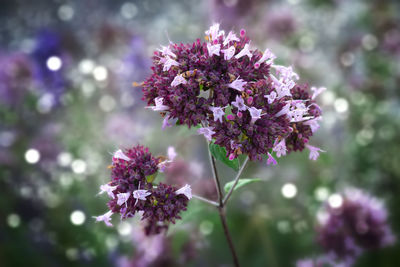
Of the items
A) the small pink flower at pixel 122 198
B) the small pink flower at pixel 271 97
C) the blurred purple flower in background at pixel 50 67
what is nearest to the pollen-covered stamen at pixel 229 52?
the small pink flower at pixel 271 97

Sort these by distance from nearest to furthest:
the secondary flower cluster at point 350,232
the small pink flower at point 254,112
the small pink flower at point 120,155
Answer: the small pink flower at point 254,112
the small pink flower at point 120,155
the secondary flower cluster at point 350,232

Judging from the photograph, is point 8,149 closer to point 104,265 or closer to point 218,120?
point 104,265

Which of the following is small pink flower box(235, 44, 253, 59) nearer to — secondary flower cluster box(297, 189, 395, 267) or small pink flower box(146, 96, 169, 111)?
small pink flower box(146, 96, 169, 111)

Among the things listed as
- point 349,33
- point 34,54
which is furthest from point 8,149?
point 349,33

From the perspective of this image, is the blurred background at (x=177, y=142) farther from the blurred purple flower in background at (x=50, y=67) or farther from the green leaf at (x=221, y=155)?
the green leaf at (x=221, y=155)

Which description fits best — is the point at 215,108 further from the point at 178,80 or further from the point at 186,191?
the point at 186,191
